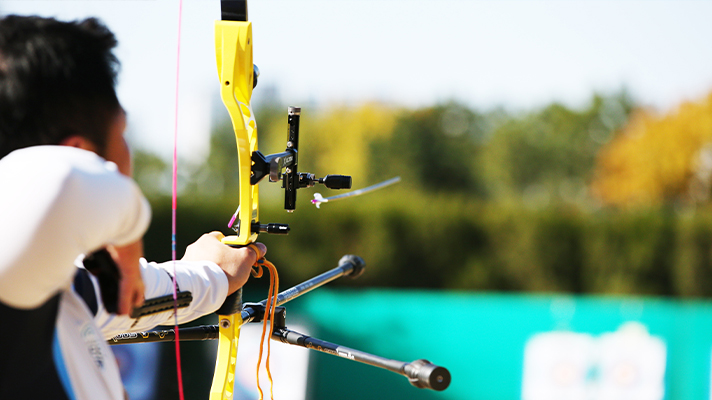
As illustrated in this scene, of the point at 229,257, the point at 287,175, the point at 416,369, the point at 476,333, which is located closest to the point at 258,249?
the point at 229,257

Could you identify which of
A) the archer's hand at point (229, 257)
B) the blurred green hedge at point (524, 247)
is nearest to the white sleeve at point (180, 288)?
the archer's hand at point (229, 257)

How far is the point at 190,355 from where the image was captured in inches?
185

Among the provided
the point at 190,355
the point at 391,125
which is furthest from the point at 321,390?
the point at 391,125

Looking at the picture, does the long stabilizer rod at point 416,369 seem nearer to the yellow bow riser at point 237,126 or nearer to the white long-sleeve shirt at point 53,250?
the yellow bow riser at point 237,126

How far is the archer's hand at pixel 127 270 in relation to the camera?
33.8 inches

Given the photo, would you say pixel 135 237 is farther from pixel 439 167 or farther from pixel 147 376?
pixel 439 167

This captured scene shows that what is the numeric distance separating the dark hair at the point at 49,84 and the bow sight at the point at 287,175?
502 millimetres

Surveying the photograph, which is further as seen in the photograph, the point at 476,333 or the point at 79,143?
the point at 476,333

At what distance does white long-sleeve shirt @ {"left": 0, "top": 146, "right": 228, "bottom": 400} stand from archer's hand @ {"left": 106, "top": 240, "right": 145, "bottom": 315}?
4cm

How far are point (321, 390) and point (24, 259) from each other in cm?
409

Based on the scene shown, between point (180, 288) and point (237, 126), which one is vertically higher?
point (237, 126)

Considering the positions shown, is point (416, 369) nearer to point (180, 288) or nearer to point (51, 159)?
point (180, 288)

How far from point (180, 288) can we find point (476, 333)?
3.79m

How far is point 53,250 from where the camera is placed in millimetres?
748
